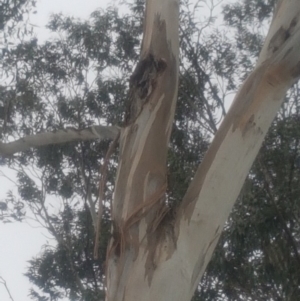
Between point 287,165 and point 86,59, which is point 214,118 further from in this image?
point 86,59

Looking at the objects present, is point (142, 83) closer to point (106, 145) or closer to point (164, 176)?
point (164, 176)

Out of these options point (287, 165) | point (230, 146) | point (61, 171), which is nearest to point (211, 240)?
point (230, 146)

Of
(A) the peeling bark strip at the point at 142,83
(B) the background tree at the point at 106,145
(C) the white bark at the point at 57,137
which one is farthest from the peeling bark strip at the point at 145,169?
(B) the background tree at the point at 106,145

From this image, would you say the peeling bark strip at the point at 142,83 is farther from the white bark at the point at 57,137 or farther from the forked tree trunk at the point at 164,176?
the white bark at the point at 57,137

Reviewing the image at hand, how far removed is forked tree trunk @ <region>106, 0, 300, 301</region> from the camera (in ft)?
4.79

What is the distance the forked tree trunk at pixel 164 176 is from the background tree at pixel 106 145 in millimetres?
2309

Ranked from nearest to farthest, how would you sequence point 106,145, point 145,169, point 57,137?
point 145,169, point 57,137, point 106,145

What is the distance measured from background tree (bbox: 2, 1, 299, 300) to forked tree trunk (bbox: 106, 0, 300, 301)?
2309 mm

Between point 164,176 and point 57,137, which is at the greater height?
point 57,137

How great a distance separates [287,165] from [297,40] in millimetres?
2575

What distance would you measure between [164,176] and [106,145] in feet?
12.2

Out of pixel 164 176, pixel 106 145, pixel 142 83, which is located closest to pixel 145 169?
pixel 164 176

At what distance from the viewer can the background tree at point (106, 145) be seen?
400cm

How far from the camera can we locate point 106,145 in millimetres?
5312
